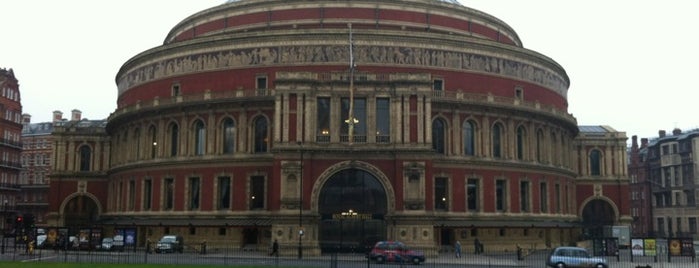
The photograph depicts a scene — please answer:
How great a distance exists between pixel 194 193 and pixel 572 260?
31056mm

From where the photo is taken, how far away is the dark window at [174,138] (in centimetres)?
6050

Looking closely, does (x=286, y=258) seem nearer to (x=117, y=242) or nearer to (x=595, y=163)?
(x=117, y=242)

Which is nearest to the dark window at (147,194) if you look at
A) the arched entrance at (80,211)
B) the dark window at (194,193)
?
the dark window at (194,193)

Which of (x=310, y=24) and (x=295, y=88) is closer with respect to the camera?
(x=295, y=88)

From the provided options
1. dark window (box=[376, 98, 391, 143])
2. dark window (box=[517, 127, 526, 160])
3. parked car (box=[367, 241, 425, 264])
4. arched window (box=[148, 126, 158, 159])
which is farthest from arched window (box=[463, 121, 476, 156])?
arched window (box=[148, 126, 158, 159])

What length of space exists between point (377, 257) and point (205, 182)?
66.4 feet

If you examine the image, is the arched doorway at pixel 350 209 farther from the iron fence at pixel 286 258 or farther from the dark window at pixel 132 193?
the dark window at pixel 132 193

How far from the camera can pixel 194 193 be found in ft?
192

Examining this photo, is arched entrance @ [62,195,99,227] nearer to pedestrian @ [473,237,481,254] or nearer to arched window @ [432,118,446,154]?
arched window @ [432,118,446,154]

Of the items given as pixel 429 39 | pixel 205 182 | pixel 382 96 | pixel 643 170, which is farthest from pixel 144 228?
pixel 643 170

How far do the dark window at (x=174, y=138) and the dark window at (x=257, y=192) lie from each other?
8381mm

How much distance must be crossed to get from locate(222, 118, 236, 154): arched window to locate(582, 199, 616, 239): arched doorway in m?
37.2

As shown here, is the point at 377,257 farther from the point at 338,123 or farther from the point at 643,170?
the point at 643,170

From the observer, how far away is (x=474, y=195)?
57.1 m
